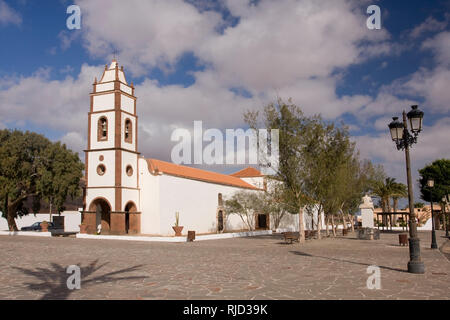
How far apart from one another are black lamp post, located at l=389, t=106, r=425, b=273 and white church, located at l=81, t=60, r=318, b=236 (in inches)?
847

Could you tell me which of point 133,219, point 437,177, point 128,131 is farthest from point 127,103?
point 437,177

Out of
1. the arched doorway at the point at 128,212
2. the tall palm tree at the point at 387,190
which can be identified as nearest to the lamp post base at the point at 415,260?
the arched doorway at the point at 128,212

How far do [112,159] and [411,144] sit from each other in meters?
26.1

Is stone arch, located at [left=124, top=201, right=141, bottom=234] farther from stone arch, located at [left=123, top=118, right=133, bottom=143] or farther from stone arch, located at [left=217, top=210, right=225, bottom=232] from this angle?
stone arch, located at [left=217, top=210, right=225, bottom=232]

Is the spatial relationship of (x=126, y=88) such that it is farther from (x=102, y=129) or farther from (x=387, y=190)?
(x=387, y=190)

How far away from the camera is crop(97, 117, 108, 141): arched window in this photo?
110ft

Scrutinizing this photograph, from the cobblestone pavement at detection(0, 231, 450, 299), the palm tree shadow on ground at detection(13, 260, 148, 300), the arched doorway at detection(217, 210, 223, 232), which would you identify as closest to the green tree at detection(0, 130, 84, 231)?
the arched doorway at detection(217, 210, 223, 232)

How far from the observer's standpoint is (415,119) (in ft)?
36.5

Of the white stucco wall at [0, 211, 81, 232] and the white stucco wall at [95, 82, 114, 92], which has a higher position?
the white stucco wall at [95, 82, 114, 92]

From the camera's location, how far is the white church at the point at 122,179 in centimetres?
3203

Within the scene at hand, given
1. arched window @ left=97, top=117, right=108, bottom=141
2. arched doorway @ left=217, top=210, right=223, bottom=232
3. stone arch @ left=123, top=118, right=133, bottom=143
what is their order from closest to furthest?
arched window @ left=97, top=117, right=108, bottom=141, stone arch @ left=123, top=118, right=133, bottom=143, arched doorway @ left=217, top=210, right=223, bottom=232
